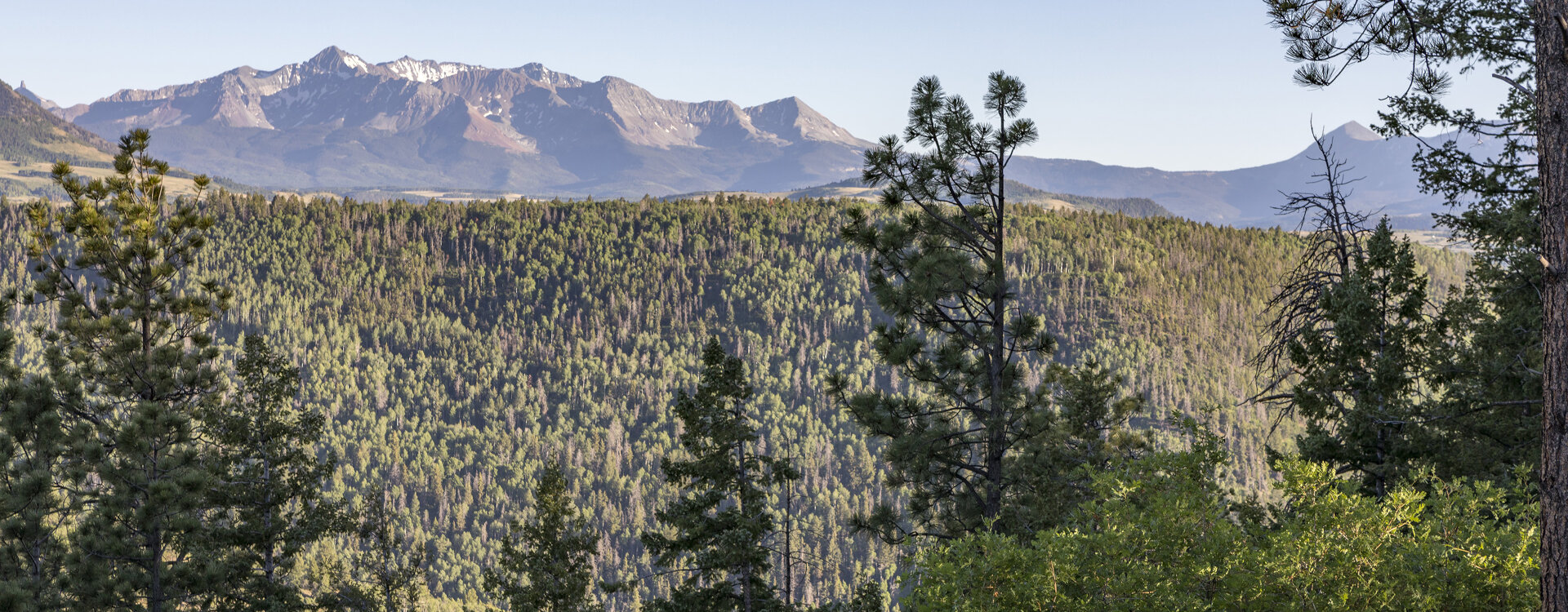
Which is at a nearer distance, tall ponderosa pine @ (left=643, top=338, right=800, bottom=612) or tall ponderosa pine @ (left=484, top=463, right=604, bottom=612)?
tall ponderosa pine @ (left=643, top=338, right=800, bottom=612)

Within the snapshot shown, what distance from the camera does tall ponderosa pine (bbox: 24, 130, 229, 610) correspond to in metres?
15.5

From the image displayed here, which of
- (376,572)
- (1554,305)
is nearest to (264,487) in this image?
(376,572)

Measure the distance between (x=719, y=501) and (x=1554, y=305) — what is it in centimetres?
1424

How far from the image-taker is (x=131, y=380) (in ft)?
56.2

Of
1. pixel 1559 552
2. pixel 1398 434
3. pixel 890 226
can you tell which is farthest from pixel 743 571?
pixel 1559 552

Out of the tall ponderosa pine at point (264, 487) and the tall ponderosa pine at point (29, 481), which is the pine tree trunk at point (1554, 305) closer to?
the tall ponderosa pine at point (29, 481)

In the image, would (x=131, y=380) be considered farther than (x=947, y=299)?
Yes

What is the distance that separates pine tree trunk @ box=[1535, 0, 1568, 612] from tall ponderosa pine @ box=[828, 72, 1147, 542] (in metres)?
8.32

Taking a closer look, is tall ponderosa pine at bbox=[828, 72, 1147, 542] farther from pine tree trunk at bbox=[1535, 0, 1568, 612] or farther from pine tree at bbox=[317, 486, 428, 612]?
pine tree at bbox=[317, 486, 428, 612]

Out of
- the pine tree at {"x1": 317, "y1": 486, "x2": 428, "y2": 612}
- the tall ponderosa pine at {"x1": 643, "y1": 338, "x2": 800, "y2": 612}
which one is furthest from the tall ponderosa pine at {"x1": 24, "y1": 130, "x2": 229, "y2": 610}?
the tall ponderosa pine at {"x1": 643, "y1": 338, "x2": 800, "y2": 612}

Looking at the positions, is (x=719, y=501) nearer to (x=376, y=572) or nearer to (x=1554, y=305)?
(x=1554, y=305)

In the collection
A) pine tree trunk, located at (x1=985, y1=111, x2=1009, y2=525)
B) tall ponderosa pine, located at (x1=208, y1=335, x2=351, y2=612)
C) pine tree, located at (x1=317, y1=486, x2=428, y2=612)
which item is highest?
pine tree trunk, located at (x1=985, y1=111, x2=1009, y2=525)

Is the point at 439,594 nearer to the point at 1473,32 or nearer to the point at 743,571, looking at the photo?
the point at 743,571

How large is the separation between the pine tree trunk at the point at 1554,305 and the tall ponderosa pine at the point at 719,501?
A: 43.2 feet
